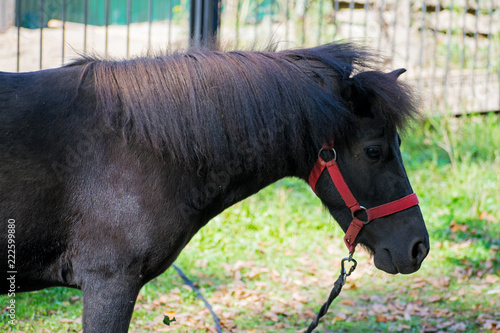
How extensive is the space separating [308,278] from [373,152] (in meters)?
2.45

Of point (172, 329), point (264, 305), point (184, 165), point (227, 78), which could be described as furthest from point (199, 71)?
point (264, 305)

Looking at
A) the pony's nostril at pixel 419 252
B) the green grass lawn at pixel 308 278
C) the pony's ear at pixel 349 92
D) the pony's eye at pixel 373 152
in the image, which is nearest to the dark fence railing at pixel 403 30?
the green grass lawn at pixel 308 278

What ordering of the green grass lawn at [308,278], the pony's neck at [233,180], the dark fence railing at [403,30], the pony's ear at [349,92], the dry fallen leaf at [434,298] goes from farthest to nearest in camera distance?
1. the dark fence railing at [403,30]
2. the dry fallen leaf at [434,298]
3. the green grass lawn at [308,278]
4. the pony's ear at [349,92]
5. the pony's neck at [233,180]

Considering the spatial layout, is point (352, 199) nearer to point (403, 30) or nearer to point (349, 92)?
point (349, 92)

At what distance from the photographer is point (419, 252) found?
2.39m

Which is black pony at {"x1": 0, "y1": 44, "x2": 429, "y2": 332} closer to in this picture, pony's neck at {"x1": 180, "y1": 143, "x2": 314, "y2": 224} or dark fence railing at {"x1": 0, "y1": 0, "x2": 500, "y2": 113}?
pony's neck at {"x1": 180, "y1": 143, "x2": 314, "y2": 224}

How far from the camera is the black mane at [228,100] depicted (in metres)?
2.12

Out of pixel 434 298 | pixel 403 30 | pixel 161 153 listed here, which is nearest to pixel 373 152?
pixel 161 153

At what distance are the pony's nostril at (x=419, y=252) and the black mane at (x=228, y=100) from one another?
597 mm

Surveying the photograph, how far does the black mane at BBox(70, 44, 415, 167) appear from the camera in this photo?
2.12 m

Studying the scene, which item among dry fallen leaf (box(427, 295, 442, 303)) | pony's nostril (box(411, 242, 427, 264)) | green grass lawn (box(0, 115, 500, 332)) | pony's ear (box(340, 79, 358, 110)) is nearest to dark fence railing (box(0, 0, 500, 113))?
green grass lawn (box(0, 115, 500, 332))

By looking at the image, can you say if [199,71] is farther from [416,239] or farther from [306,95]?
[416,239]

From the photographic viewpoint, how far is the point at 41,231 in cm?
202

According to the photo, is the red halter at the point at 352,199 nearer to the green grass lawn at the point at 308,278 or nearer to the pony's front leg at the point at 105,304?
the green grass lawn at the point at 308,278
